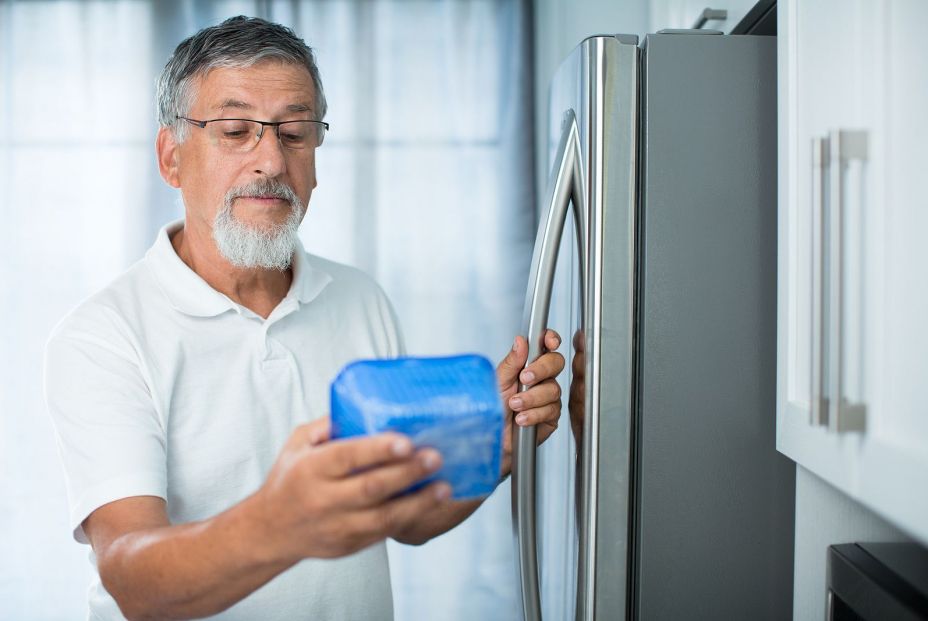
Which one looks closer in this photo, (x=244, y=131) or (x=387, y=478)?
(x=387, y=478)

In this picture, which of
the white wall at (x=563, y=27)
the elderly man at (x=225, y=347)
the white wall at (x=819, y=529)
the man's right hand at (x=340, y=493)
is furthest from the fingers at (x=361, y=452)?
the white wall at (x=563, y=27)

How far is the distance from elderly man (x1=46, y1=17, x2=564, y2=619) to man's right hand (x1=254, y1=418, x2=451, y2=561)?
1.07ft

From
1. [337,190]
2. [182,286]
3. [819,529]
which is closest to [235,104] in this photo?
[182,286]

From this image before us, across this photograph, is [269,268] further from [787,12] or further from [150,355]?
[787,12]

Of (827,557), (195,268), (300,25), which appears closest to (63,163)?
(300,25)

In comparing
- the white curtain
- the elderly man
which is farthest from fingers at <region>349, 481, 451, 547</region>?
the white curtain

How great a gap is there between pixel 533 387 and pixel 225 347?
0.50 metres

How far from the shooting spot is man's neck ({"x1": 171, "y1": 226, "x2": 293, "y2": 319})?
1.24 m

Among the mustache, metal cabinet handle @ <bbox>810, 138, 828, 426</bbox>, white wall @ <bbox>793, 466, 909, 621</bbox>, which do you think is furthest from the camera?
the mustache

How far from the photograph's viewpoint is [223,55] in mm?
1129

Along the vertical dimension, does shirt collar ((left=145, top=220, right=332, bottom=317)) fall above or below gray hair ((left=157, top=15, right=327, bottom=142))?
below

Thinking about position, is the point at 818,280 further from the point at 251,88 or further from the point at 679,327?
the point at 251,88

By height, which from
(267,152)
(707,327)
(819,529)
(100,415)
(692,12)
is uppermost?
(692,12)

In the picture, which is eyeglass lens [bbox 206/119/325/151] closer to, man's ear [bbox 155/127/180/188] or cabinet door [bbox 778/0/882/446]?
man's ear [bbox 155/127/180/188]
